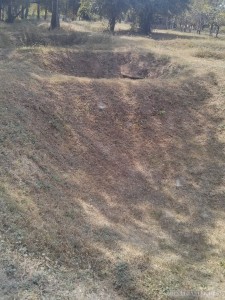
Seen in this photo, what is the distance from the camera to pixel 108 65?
20.6 meters

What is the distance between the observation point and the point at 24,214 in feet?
27.7

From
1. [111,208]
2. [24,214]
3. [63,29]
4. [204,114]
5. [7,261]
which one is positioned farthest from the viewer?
[63,29]

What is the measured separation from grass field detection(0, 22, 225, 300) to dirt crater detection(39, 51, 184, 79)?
8 cm

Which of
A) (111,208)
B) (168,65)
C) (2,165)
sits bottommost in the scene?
(111,208)

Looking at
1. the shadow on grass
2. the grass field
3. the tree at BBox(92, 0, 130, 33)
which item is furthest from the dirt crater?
the tree at BBox(92, 0, 130, 33)

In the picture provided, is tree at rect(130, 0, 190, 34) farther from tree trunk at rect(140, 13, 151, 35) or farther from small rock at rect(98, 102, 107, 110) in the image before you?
small rock at rect(98, 102, 107, 110)

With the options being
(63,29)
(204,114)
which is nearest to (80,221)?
(204,114)

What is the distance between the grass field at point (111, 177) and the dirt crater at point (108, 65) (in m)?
0.08

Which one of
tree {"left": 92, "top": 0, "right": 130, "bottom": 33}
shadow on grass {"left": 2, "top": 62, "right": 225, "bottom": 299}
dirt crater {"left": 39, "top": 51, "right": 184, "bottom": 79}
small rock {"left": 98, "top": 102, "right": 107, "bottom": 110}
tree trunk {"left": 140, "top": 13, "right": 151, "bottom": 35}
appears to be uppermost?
tree {"left": 92, "top": 0, "right": 130, "bottom": 33}

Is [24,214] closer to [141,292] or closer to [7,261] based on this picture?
[7,261]

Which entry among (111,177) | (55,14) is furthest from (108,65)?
(55,14)

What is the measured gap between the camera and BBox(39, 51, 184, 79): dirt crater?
1958 centimetres

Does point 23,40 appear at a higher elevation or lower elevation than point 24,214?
higher

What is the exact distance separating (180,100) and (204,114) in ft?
4.12
